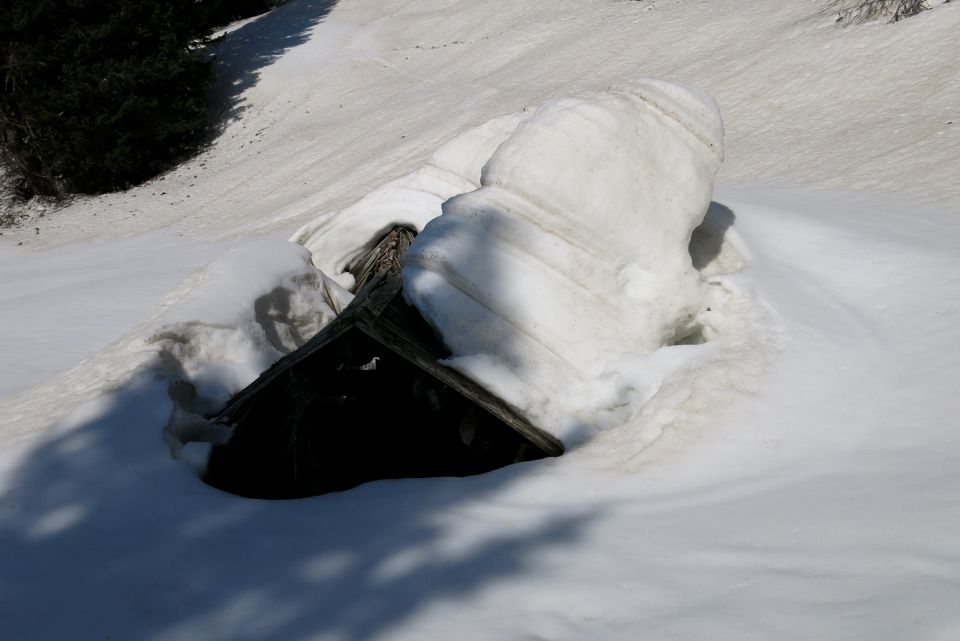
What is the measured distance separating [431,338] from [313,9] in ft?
47.8

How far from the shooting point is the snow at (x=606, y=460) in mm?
2357

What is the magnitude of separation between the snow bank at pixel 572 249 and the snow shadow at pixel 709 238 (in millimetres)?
394

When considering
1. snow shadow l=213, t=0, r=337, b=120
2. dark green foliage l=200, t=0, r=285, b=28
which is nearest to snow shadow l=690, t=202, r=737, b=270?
snow shadow l=213, t=0, r=337, b=120

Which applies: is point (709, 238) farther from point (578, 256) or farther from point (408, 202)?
point (408, 202)

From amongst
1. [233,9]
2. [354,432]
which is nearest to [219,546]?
[354,432]

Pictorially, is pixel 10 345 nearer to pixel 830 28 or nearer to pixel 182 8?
pixel 830 28

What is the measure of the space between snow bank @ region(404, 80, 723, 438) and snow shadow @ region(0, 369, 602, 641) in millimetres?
675

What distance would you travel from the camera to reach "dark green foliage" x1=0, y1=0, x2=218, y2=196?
12312 mm

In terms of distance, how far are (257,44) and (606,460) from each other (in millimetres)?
13846

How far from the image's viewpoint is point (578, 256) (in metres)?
3.98

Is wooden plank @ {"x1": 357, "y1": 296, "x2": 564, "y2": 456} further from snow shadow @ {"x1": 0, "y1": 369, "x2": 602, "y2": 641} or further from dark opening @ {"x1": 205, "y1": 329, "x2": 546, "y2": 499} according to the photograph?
snow shadow @ {"x1": 0, "y1": 369, "x2": 602, "y2": 641}

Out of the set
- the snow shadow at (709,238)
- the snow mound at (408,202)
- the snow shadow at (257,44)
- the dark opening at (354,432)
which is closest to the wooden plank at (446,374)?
the dark opening at (354,432)

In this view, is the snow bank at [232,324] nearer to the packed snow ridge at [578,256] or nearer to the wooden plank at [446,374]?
the wooden plank at [446,374]

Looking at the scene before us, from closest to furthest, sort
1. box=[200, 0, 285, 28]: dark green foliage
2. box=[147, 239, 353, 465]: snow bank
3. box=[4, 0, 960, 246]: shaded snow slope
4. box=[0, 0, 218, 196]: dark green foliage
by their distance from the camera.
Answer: box=[147, 239, 353, 465]: snow bank < box=[4, 0, 960, 246]: shaded snow slope < box=[0, 0, 218, 196]: dark green foliage < box=[200, 0, 285, 28]: dark green foliage
